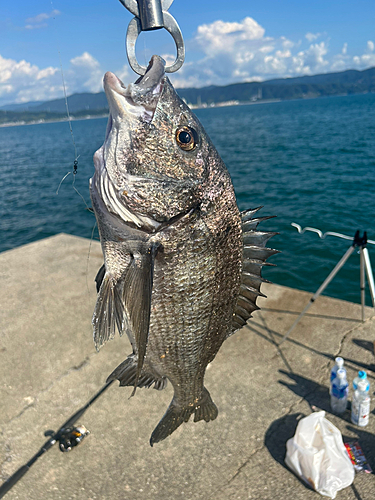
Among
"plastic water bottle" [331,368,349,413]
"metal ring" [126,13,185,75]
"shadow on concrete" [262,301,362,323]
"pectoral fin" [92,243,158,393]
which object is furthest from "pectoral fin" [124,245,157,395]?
"shadow on concrete" [262,301,362,323]

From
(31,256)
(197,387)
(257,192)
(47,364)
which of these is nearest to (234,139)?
(257,192)

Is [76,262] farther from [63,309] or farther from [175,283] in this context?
[175,283]

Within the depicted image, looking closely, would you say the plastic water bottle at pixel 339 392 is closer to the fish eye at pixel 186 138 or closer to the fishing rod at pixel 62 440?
the fishing rod at pixel 62 440

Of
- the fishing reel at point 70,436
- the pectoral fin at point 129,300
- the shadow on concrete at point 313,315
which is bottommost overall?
the fishing reel at point 70,436

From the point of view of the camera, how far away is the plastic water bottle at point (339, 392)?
14.8 feet

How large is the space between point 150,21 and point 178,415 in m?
1.84

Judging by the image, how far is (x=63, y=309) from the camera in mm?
7465

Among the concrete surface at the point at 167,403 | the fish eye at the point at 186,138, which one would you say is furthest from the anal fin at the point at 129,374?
the concrete surface at the point at 167,403

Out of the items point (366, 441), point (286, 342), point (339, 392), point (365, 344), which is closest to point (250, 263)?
point (339, 392)

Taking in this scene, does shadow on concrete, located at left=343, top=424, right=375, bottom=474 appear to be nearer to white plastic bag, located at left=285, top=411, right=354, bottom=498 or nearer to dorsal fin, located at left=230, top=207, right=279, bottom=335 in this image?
white plastic bag, located at left=285, top=411, right=354, bottom=498

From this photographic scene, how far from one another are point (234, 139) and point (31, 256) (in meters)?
38.3

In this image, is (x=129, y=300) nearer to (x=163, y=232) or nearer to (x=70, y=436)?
(x=163, y=232)

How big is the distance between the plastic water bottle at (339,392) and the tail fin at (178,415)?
10.1ft

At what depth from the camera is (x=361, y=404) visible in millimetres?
4262
